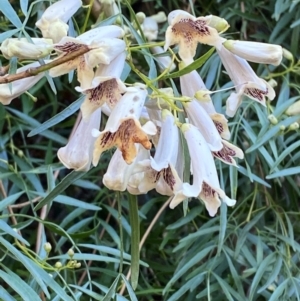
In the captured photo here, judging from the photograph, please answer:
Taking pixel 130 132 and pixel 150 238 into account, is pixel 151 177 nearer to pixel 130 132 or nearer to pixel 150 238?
pixel 130 132

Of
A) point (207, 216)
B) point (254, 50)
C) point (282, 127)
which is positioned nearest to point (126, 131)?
point (254, 50)

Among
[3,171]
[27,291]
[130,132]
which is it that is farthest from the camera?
[3,171]

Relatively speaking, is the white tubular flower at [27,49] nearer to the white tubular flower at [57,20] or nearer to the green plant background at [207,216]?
the white tubular flower at [57,20]

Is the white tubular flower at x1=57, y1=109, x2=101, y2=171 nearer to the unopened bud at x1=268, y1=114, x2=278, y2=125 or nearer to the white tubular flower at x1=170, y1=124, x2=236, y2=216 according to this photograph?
the white tubular flower at x1=170, y1=124, x2=236, y2=216

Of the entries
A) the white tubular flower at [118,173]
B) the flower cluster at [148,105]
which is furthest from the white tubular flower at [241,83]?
the white tubular flower at [118,173]

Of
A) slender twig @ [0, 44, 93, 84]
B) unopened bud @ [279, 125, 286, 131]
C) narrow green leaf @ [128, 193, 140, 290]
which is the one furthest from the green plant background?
slender twig @ [0, 44, 93, 84]

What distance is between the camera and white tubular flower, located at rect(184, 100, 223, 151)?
1.79 feet

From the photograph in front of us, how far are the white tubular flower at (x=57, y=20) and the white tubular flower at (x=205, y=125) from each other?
123mm

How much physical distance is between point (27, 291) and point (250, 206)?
416 mm

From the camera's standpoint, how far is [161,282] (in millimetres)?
1006

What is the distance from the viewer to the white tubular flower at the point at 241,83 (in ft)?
1.86

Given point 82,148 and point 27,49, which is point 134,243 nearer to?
point 82,148

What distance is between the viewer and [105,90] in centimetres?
51

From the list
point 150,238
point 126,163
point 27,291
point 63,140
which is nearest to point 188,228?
point 150,238
